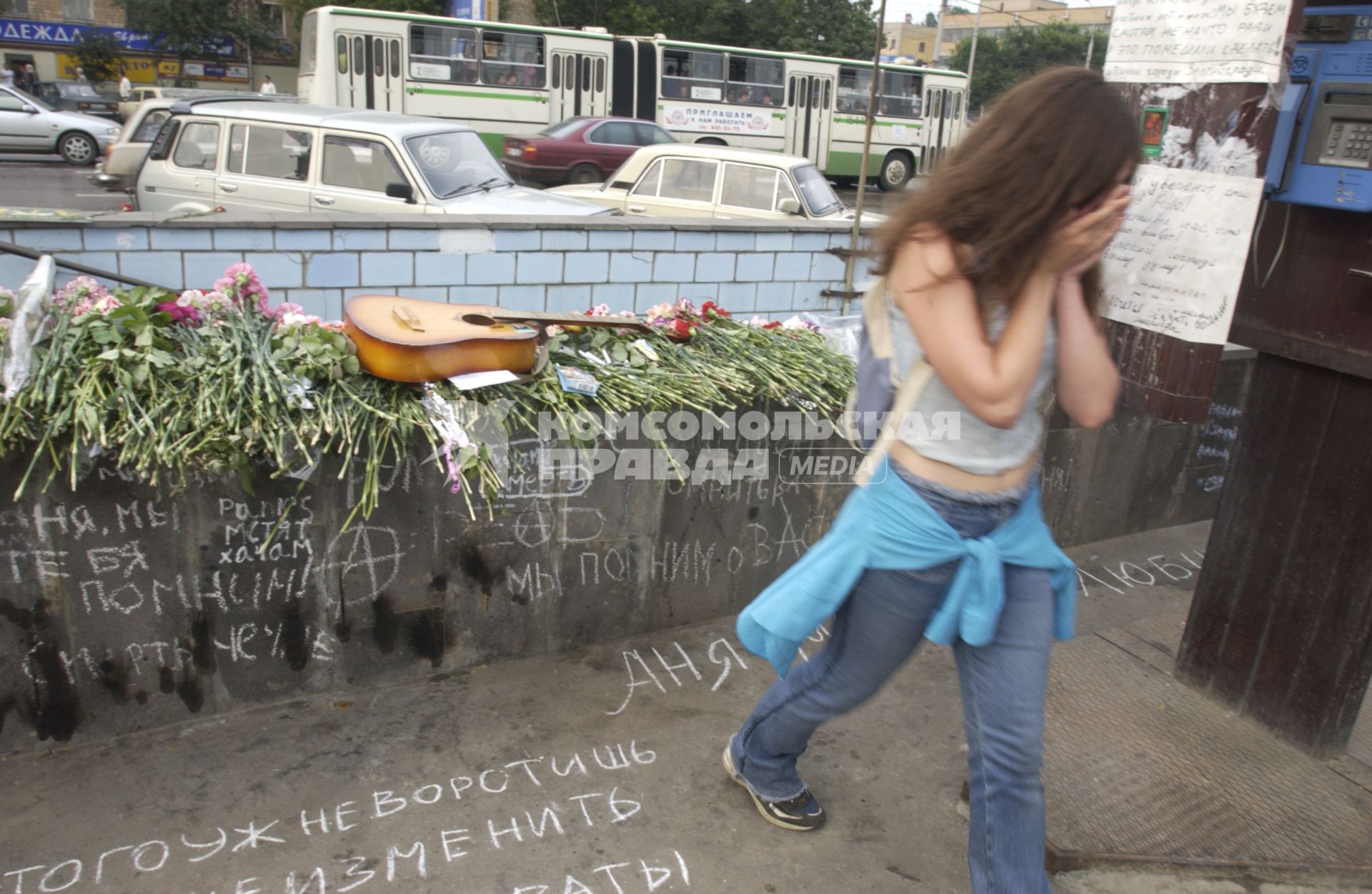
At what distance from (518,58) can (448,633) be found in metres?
16.1

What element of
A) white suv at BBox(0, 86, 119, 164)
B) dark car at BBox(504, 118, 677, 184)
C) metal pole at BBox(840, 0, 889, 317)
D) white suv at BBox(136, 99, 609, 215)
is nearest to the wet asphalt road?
white suv at BBox(0, 86, 119, 164)

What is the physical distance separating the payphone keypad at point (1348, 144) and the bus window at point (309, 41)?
16.2 m

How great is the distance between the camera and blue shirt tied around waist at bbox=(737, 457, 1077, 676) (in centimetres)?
199

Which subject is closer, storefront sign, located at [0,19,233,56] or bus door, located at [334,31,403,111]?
bus door, located at [334,31,403,111]

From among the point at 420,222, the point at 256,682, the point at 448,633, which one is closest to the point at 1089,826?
the point at 448,633

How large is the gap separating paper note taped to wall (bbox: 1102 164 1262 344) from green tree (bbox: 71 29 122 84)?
36.5 metres

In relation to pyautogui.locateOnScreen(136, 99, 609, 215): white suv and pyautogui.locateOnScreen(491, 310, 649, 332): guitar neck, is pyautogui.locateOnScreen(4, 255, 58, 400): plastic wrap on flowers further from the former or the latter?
pyautogui.locateOnScreen(136, 99, 609, 215): white suv

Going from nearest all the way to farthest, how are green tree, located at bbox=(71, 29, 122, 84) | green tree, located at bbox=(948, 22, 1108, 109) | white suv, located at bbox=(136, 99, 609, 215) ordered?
white suv, located at bbox=(136, 99, 609, 215)
green tree, located at bbox=(71, 29, 122, 84)
green tree, located at bbox=(948, 22, 1108, 109)

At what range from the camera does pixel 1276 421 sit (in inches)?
119

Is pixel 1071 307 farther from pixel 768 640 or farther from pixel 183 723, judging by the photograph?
pixel 183 723

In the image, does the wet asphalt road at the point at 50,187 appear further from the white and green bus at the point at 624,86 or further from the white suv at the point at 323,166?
the white suv at the point at 323,166

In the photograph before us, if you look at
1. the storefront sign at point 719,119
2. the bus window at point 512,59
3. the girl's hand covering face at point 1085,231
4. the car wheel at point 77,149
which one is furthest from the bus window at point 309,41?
the girl's hand covering face at point 1085,231

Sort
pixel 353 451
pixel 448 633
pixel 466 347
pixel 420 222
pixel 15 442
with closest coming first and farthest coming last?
pixel 15 442, pixel 353 451, pixel 466 347, pixel 448 633, pixel 420 222

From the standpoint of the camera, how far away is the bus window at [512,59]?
56.2ft
